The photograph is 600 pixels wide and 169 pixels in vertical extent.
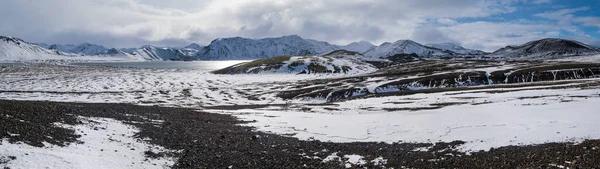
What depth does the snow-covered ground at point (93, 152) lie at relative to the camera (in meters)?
14.6

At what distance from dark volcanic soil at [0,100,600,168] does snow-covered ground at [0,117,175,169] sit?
0.88 m

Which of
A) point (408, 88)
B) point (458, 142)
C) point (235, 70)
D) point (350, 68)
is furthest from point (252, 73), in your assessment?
point (458, 142)

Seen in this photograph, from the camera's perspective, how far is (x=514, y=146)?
64.7ft

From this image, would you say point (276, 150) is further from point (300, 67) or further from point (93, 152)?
point (300, 67)

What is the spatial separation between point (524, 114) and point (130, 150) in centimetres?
3240

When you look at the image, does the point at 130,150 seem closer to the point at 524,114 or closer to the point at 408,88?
the point at 524,114

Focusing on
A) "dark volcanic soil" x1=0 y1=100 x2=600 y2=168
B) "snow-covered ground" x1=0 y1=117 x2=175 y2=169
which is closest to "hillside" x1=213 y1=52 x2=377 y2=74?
"dark volcanic soil" x1=0 y1=100 x2=600 y2=168

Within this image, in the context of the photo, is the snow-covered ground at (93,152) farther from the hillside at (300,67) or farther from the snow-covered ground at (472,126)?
the hillside at (300,67)

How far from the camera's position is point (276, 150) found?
2266 cm

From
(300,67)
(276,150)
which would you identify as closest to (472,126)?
(276,150)

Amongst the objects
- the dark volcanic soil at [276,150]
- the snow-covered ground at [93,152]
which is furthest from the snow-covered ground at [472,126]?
the snow-covered ground at [93,152]

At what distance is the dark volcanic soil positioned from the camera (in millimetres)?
16281

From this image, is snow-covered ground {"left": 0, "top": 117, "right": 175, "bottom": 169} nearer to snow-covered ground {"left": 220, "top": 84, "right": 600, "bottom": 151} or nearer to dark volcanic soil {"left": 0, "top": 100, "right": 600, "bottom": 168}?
dark volcanic soil {"left": 0, "top": 100, "right": 600, "bottom": 168}

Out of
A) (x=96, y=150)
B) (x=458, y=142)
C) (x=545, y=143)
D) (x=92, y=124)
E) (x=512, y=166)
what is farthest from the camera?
(x=92, y=124)
